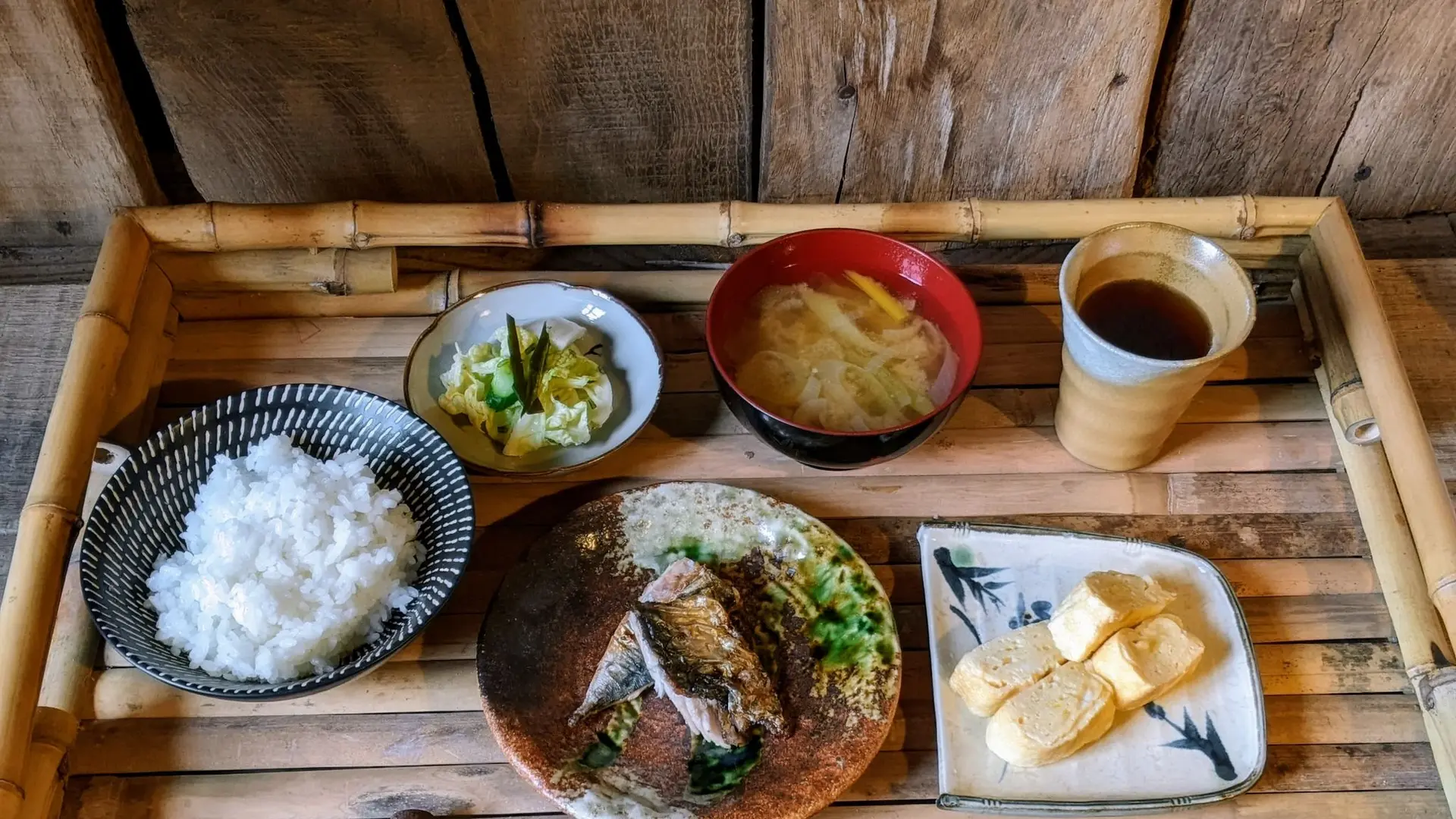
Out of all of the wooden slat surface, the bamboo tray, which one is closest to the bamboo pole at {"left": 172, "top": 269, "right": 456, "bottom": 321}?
the bamboo tray

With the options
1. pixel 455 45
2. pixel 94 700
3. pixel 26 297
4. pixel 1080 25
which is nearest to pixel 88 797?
pixel 94 700

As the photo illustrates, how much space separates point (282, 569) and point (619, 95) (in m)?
1.11

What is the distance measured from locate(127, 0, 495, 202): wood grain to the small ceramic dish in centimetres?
41

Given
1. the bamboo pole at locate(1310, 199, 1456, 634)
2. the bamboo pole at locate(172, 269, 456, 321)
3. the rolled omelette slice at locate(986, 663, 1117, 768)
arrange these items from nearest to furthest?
the rolled omelette slice at locate(986, 663, 1117, 768) < the bamboo pole at locate(1310, 199, 1456, 634) < the bamboo pole at locate(172, 269, 456, 321)

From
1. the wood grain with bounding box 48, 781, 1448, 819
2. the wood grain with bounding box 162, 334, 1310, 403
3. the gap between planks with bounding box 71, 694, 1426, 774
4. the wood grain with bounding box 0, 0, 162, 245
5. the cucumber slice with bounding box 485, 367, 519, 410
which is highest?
the wood grain with bounding box 0, 0, 162, 245

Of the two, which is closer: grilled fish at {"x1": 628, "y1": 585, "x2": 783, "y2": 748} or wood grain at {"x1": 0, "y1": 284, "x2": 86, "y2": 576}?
grilled fish at {"x1": 628, "y1": 585, "x2": 783, "y2": 748}

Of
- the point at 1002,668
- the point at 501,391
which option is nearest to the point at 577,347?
the point at 501,391

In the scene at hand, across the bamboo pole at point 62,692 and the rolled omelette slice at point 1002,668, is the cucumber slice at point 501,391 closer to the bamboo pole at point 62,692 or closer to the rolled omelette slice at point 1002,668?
the bamboo pole at point 62,692

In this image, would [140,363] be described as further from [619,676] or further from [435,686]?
[619,676]

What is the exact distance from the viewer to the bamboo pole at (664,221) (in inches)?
80.4

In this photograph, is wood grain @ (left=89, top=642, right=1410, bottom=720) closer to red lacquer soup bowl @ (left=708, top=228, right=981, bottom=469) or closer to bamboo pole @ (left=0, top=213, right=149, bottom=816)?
bamboo pole @ (left=0, top=213, right=149, bottom=816)

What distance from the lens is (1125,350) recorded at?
67.5 inches

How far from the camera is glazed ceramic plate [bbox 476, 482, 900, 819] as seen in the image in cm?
158

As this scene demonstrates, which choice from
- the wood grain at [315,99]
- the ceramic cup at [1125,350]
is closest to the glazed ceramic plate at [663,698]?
the ceramic cup at [1125,350]
